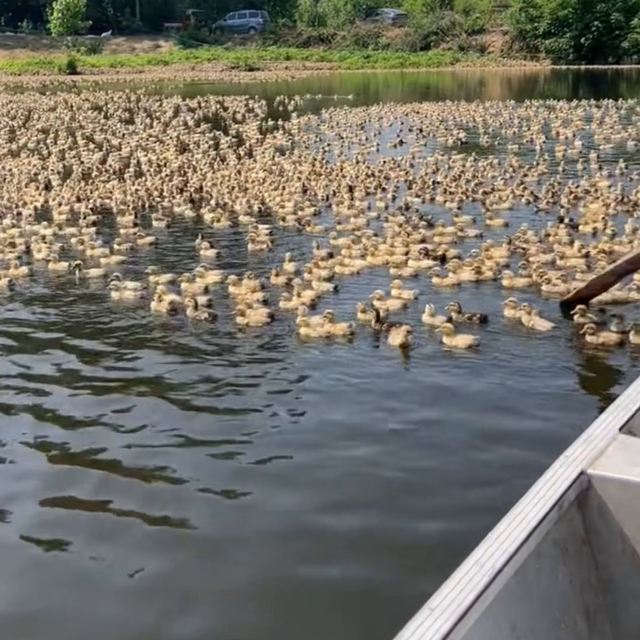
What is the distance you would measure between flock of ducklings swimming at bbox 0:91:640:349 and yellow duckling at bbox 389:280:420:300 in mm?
26

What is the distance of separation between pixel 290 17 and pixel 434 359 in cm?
9360

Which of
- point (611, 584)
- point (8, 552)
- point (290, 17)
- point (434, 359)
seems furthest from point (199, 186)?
point (290, 17)

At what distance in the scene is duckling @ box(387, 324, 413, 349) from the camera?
12273 mm

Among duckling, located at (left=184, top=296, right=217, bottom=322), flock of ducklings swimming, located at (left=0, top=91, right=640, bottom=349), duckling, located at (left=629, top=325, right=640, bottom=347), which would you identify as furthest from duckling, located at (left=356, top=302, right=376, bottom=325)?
duckling, located at (left=629, top=325, right=640, bottom=347)

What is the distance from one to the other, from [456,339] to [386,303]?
5.18ft

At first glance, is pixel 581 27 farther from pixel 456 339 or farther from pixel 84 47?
pixel 456 339

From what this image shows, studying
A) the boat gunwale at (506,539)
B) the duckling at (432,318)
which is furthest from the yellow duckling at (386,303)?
the boat gunwale at (506,539)

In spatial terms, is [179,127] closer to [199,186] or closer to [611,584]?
[199,186]

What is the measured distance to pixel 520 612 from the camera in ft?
16.5

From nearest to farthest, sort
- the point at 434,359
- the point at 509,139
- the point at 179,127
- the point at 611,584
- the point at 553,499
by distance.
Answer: the point at 553,499
the point at 611,584
the point at 434,359
the point at 509,139
the point at 179,127

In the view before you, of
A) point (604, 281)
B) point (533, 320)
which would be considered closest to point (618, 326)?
point (604, 281)

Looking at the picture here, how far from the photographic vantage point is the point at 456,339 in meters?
12.3

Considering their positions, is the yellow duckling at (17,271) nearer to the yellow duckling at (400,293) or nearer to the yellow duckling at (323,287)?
the yellow duckling at (323,287)

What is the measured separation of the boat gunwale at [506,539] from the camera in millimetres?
4473
